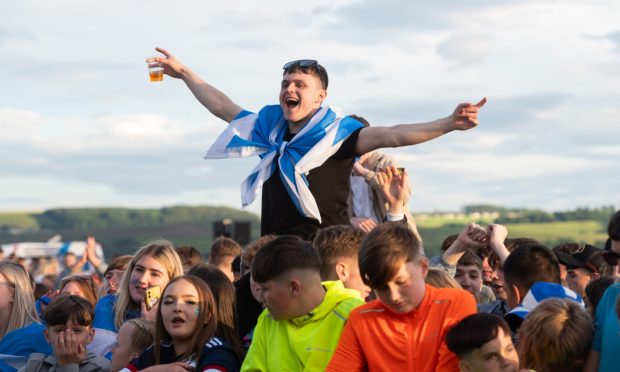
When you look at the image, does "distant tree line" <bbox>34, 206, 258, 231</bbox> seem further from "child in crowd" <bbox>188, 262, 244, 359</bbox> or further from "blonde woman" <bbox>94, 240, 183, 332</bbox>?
"child in crowd" <bbox>188, 262, 244, 359</bbox>

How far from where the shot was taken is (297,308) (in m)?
5.71

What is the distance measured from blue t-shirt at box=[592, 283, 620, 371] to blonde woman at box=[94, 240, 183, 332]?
10.5ft

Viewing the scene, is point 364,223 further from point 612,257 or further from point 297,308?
point 612,257

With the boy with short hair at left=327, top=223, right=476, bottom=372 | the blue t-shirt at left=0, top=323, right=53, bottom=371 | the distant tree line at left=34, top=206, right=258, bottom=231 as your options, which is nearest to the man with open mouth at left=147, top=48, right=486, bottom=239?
the blue t-shirt at left=0, top=323, right=53, bottom=371

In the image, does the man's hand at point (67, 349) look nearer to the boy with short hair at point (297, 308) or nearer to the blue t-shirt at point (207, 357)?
the blue t-shirt at point (207, 357)

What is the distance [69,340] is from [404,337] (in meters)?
2.54

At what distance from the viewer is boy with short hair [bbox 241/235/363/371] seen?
18.6ft

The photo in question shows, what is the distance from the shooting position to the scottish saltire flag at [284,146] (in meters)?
7.24

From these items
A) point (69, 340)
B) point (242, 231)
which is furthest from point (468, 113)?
point (242, 231)

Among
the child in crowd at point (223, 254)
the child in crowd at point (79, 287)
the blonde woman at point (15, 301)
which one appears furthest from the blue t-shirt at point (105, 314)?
the child in crowd at point (223, 254)

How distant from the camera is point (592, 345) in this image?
530 cm

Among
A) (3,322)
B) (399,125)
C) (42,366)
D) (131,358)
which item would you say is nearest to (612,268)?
(399,125)

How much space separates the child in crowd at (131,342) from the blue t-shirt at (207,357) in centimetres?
20

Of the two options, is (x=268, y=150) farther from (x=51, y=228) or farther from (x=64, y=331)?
(x=51, y=228)
